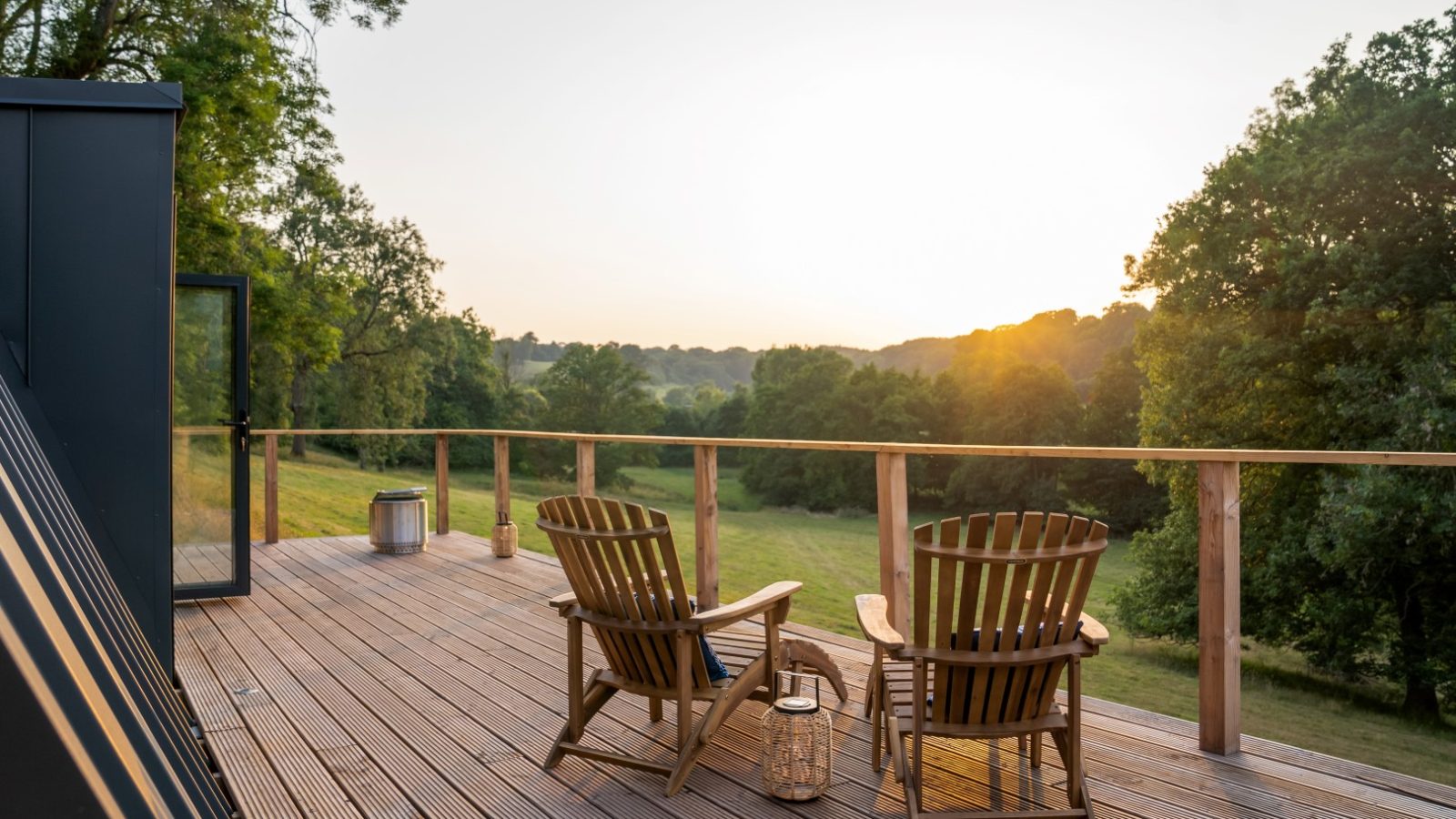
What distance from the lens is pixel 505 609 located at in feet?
18.3

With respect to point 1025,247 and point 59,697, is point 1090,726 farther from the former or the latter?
point 1025,247

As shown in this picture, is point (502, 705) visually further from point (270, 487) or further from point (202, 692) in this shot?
point (270, 487)

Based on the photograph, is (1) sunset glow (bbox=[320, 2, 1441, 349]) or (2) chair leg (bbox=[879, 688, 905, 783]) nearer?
(2) chair leg (bbox=[879, 688, 905, 783])

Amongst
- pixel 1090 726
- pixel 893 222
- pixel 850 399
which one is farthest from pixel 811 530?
pixel 1090 726

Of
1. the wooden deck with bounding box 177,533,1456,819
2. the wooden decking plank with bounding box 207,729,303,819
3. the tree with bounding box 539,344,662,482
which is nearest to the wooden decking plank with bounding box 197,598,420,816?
the wooden deck with bounding box 177,533,1456,819

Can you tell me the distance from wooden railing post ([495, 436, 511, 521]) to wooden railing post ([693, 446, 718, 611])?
271 centimetres

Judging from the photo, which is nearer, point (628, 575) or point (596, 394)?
point (628, 575)

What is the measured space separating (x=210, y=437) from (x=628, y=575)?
3975 millimetres

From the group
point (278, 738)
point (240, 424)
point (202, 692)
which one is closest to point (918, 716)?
point (278, 738)

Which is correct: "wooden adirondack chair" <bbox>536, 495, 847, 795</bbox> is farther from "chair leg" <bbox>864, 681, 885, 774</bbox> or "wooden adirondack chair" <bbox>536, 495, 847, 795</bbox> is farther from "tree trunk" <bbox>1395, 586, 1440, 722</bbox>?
"tree trunk" <bbox>1395, 586, 1440, 722</bbox>

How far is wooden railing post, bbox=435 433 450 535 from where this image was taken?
8.68m

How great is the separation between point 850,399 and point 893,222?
538 inches

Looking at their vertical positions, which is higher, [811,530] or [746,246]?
[746,246]

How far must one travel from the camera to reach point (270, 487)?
27.0ft
